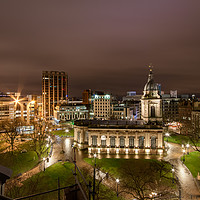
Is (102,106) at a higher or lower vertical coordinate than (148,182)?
higher

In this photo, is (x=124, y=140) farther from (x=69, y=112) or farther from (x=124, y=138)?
(x=69, y=112)

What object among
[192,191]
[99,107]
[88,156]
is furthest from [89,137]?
[99,107]

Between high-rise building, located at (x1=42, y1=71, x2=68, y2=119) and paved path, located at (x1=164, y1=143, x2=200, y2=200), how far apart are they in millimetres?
140712

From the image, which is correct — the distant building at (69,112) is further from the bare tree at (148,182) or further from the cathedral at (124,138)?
the bare tree at (148,182)

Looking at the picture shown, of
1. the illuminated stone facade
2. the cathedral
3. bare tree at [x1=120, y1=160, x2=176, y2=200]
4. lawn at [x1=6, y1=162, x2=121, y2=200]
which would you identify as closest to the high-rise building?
the cathedral

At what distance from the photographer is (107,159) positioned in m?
39.6

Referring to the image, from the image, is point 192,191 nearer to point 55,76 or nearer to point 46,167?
point 46,167

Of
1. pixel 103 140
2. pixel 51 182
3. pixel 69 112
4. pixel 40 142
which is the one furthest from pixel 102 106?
pixel 51 182

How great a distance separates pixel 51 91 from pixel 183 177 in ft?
531

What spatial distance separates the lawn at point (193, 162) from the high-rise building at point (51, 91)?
144115 millimetres

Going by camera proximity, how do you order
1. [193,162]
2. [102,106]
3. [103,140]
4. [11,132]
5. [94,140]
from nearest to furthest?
[193,162] < [103,140] < [94,140] < [11,132] < [102,106]

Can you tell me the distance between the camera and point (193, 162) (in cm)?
3712

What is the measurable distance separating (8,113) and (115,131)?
270 ft

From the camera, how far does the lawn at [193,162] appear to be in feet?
109
